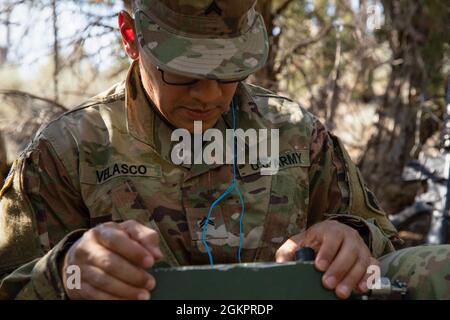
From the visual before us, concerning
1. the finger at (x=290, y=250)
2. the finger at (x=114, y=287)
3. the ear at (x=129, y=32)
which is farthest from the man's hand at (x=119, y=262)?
the ear at (x=129, y=32)

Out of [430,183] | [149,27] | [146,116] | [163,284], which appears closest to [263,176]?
[146,116]

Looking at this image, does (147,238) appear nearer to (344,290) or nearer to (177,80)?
(344,290)

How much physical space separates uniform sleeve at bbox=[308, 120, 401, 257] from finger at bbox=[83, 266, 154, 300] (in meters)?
0.93

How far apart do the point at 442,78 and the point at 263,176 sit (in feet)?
13.3

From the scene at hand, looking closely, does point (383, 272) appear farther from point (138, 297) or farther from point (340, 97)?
point (340, 97)

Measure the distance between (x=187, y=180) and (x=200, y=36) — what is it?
497mm

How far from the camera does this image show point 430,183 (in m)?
4.94

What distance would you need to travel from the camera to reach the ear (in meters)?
2.43

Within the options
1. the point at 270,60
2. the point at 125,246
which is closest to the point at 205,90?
the point at 125,246

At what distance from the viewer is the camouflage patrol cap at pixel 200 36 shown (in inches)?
85.4

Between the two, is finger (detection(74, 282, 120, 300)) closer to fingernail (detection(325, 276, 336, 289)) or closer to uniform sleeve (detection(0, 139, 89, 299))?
uniform sleeve (detection(0, 139, 89, 299))

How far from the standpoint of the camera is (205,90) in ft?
7.13

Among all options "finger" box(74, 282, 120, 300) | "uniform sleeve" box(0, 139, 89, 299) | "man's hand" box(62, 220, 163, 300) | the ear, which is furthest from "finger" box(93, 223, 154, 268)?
the ear

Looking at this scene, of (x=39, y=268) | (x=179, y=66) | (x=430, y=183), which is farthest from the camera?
(x=430, y=183)
